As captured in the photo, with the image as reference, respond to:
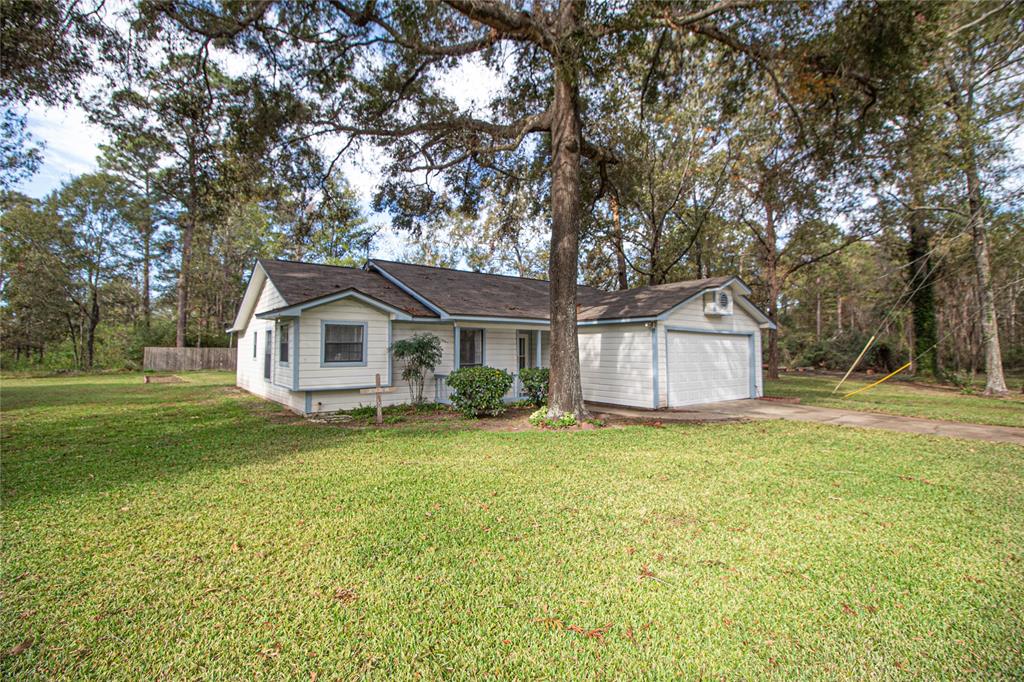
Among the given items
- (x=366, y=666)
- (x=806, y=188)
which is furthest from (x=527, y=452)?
(x=806, y=188)

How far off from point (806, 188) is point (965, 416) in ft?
21.7

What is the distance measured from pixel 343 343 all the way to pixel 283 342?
1844 millimetres

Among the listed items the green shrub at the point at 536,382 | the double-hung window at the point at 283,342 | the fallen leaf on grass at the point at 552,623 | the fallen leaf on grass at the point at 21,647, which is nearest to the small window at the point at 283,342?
the double-hung window at the point at 283,342

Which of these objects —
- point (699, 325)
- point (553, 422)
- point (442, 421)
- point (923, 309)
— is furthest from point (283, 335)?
point (923, 309)

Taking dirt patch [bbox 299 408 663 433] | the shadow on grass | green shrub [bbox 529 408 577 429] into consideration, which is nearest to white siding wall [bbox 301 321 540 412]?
dirt patch [bbox 299 408 663 433]

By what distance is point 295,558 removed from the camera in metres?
3.36

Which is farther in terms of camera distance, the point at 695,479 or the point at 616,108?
the point at 616,108

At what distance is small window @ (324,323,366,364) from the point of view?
10.6m

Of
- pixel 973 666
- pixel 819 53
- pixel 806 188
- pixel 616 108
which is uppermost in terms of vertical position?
pixel 616 108

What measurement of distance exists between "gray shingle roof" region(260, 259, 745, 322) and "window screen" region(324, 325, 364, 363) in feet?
3.22

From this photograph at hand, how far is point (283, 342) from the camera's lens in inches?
445

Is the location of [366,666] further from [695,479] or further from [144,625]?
[695,479]

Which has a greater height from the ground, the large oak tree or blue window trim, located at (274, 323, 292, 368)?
the large oak tree

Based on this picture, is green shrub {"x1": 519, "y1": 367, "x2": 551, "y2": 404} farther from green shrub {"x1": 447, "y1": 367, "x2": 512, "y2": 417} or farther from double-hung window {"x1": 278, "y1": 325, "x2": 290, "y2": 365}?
double-hung window {"x1": 278, "y1": 325, "x2": 290, "y2": 365}
